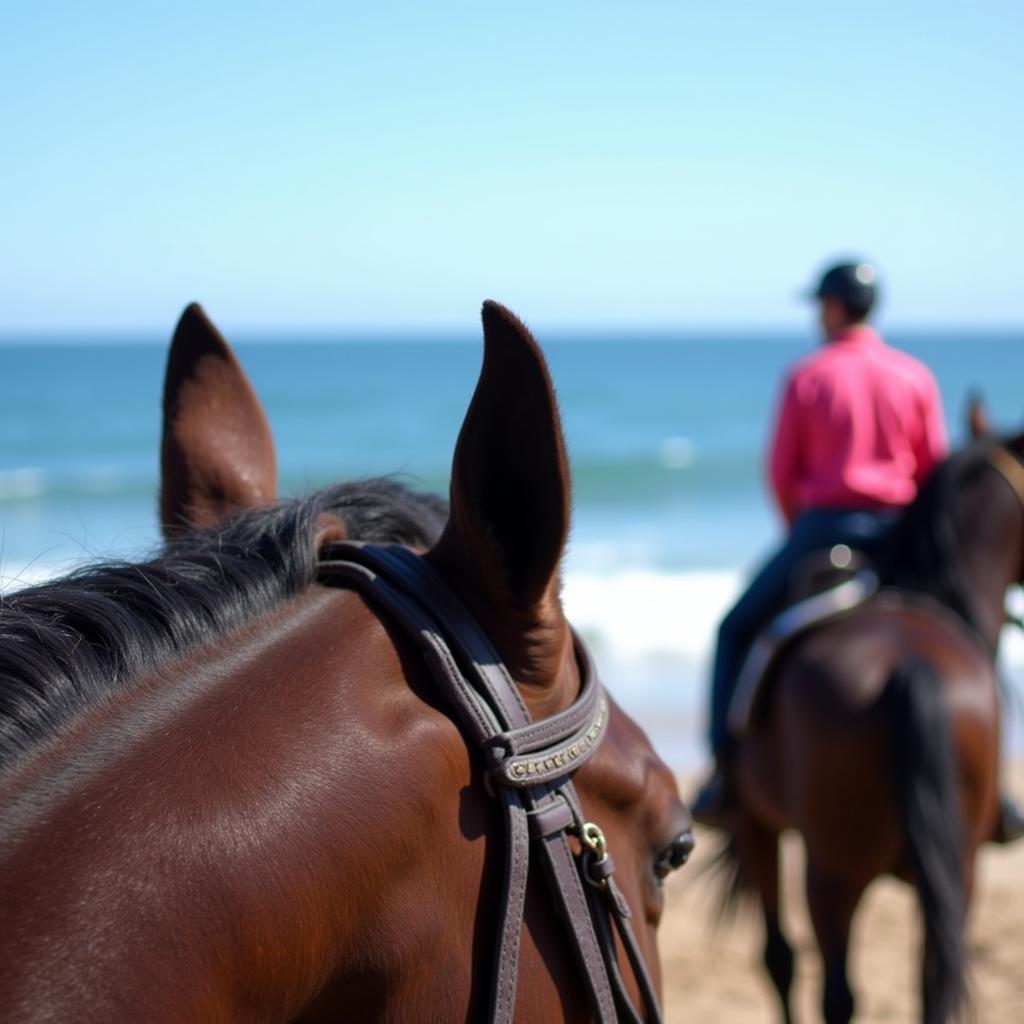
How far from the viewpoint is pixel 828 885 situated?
396 cm

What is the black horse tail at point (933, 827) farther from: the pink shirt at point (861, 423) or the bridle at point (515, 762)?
the bridle at point (515, 762)

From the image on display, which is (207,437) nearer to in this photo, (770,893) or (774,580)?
(774,580)

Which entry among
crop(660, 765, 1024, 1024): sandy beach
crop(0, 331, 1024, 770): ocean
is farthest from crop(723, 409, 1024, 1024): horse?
crop(660, 765, 1024, 1024): sandy beach

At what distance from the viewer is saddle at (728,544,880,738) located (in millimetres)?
4258

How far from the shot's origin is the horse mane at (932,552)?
14.4 ft

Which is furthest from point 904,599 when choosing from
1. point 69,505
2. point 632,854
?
point 69,505

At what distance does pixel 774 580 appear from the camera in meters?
4.54

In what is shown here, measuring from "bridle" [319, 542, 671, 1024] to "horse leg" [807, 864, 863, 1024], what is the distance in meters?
2.86

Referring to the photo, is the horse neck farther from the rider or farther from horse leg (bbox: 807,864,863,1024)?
horse leg (bbox: 807,864,863,1024)

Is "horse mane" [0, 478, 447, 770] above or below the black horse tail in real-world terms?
above

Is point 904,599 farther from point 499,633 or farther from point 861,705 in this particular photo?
point 499,633

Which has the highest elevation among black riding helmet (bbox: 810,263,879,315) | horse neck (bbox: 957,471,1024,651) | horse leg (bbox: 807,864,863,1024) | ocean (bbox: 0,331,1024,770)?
black riding helmet (bbox: 810,263,879,315)

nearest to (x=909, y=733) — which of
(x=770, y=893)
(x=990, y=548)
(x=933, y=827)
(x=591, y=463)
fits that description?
(x=933, y=827)

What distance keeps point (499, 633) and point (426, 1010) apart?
34 cm
